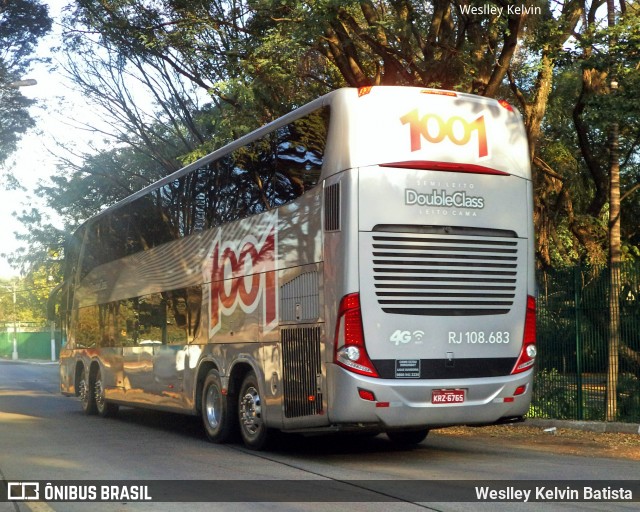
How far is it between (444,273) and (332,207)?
4.82 feet

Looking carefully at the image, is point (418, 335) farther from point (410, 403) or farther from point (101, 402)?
point (101, 402)

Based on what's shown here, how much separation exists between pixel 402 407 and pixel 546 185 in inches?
509

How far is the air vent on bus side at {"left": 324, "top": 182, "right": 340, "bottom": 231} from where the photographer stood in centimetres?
1048

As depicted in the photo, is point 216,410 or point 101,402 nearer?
point 216,410

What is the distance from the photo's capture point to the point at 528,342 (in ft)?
37.3

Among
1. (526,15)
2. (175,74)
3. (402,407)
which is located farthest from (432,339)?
A: (175,74)

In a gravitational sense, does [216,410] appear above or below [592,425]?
above

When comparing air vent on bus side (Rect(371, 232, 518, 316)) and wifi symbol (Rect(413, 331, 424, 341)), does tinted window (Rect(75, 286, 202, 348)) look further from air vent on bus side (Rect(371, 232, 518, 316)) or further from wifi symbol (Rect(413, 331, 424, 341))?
wifi symbol (Rect(413, 331, 424, 341))

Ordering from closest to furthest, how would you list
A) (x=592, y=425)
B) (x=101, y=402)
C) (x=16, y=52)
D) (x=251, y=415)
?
(x=251, y=415)
(x=592, y=425)
(x=101, y=402)
(x=16, y=52)

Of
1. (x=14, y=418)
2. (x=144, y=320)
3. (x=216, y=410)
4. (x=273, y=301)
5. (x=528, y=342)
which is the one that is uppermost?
(x=273, y=301)

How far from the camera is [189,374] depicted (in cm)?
1428

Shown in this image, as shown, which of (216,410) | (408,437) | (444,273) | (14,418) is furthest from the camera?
(14,418)

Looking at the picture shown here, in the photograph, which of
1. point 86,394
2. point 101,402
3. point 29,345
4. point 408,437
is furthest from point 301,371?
point 29,345

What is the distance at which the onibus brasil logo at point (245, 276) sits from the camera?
39.0 ft
